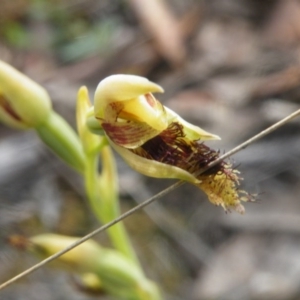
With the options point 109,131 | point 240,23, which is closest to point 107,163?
point 109,131

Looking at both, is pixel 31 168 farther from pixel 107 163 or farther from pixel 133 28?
pixel 133 28

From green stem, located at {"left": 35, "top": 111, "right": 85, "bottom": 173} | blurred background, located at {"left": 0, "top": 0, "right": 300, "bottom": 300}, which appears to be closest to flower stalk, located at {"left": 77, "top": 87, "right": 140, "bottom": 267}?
green stem, located at {"left": 35, "top": 111, "right": 85, "bottom": 173}

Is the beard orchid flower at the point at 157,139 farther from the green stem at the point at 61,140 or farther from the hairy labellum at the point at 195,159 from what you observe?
the green stem at the point at 61,140

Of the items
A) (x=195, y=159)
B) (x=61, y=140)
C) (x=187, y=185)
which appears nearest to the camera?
(x=195, y=159)

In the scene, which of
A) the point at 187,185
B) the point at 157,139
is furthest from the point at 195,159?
the point at 187,185

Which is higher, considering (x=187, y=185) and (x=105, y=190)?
(x=105, y=190)

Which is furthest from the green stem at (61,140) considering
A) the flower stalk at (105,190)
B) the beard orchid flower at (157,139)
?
the beard orchid flower at (157,139)

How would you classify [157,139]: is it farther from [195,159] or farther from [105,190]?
[105,190]

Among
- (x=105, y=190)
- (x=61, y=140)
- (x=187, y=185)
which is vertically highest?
(x=61, y=140)
